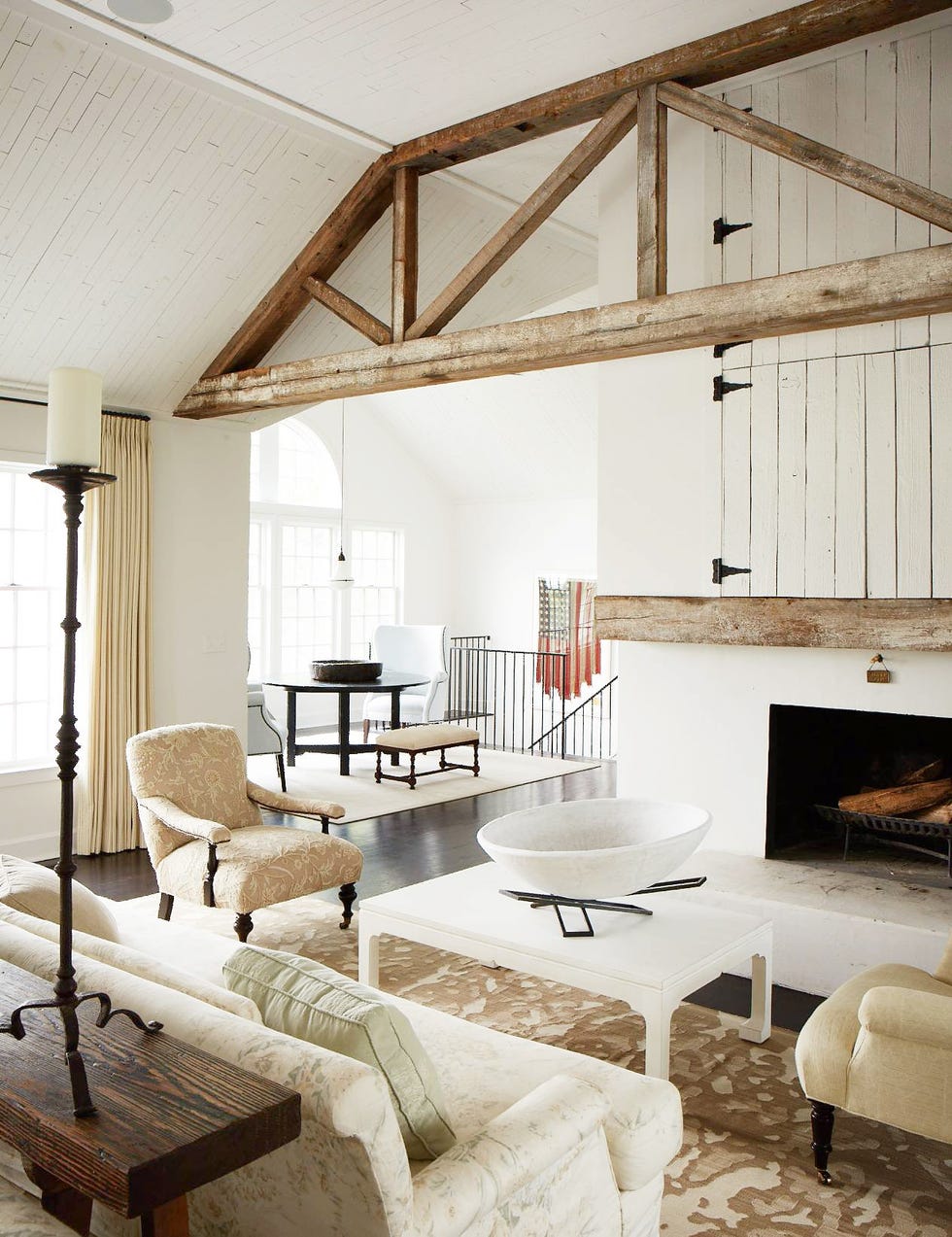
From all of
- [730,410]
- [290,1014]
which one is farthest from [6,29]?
[290,1014]

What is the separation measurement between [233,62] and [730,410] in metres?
2.43

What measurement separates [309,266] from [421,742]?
369 centimetres

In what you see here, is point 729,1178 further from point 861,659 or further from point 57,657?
point 57,657

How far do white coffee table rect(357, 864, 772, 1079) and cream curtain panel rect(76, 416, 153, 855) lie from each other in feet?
9.54

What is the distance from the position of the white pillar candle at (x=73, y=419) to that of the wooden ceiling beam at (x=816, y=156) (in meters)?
2.87

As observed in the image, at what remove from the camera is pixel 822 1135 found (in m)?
2.64

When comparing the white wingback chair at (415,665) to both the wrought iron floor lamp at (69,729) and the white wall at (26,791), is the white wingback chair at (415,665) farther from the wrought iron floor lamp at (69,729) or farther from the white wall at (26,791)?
the wrought iron floor lamp at (69,729)

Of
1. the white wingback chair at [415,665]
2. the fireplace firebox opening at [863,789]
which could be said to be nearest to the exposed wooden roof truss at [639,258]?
the fireplace firebox opening at [863,789]

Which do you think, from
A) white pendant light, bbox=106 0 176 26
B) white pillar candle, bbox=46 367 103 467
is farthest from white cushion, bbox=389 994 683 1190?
white pendant light, bbox=106 0 176 26

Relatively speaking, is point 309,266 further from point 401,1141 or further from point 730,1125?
point 401,1141

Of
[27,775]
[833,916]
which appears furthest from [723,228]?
[27,775]

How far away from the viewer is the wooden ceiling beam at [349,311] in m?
5.11

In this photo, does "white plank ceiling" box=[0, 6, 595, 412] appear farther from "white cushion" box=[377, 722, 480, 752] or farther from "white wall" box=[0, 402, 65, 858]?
"white cushion" box=[377, 722, 480, 752]

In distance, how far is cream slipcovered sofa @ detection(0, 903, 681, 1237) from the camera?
1.56 m
